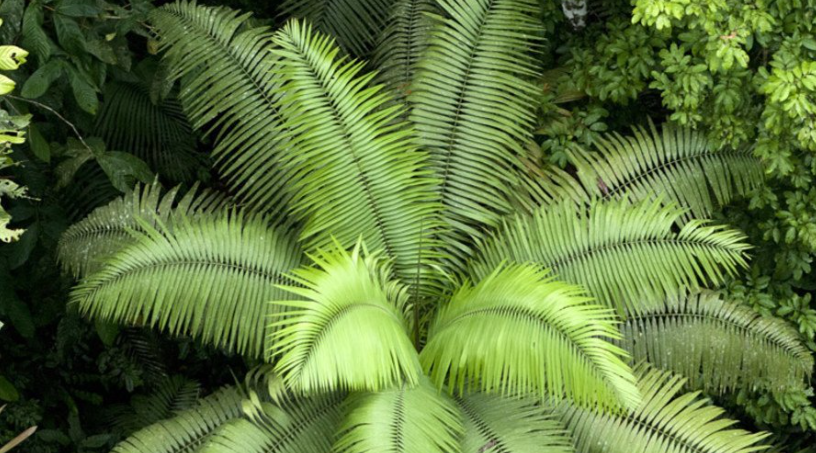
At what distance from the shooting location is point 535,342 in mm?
2520

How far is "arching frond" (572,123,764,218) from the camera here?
3326mm

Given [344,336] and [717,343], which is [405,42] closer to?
[344,336]

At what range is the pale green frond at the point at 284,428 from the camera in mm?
2850

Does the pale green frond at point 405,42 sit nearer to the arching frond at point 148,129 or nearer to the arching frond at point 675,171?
the arching frond at point 675,171

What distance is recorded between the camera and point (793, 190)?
350 cm

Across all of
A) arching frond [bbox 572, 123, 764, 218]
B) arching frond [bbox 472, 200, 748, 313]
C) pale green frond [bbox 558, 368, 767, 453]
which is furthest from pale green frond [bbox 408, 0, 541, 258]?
pale green frond [bbox 558, 368, 767, 453]

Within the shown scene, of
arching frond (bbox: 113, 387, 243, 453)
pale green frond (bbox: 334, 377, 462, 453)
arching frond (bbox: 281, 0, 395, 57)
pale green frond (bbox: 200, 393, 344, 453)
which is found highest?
arching frond (bbox: 281, 0, 395, 57)

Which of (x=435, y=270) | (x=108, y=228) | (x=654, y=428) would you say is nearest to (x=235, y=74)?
(x=108, y=228)

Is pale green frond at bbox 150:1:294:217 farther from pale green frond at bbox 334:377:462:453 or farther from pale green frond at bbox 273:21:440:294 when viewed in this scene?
pale green frond at bbox 334:377:462:453

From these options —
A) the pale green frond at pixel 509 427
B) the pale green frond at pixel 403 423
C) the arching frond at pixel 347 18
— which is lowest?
the pale green frond at pixel 509 427

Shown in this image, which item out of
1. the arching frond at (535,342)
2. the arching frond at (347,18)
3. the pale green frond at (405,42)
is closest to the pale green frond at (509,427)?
the arching frond at (535,342)

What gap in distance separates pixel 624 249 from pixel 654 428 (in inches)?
26.3

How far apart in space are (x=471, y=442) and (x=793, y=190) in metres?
1.84

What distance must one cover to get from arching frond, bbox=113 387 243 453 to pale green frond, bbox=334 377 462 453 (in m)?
0.56
